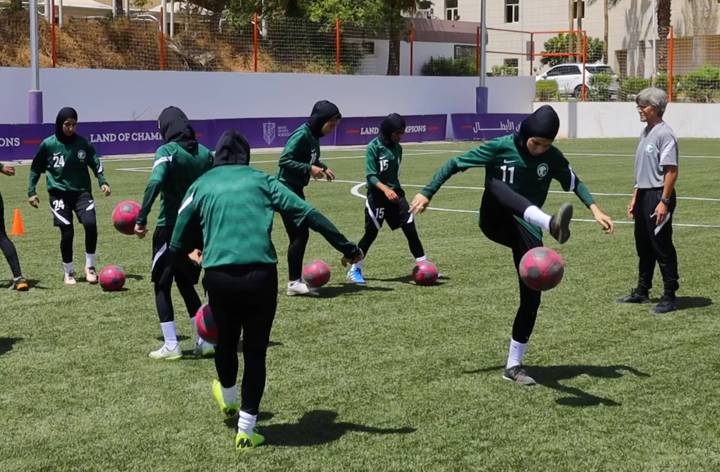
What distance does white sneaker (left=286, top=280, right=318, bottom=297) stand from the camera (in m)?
11.6

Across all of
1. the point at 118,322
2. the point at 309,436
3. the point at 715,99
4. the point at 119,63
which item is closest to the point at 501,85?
the point at 715,99

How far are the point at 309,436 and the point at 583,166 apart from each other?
22.2 m

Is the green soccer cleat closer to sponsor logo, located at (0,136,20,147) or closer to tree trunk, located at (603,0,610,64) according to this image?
sponsor logo, located at (0,136,20,147)

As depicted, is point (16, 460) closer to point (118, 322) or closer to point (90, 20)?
point (118, 322)

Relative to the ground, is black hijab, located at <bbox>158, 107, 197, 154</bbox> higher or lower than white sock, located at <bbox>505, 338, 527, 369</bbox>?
higher

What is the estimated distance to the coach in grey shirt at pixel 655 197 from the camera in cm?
1032

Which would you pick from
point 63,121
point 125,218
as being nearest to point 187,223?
point 125,218

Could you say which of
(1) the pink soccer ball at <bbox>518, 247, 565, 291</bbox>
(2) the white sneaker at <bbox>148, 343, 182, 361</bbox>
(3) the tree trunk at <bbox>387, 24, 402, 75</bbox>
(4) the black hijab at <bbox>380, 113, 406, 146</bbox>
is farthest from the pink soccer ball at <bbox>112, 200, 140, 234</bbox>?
(3) the tree trunk at <bbox>387, 24, 402, 75</bbox>

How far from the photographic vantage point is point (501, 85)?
47156 mm

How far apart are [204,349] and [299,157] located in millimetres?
3392

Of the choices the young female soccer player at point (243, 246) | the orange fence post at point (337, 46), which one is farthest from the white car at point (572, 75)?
the young female soccer player at point (243, 246)

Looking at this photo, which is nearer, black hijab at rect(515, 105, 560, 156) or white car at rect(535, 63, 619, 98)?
black hijab at rect(515, 105, 560, 156)

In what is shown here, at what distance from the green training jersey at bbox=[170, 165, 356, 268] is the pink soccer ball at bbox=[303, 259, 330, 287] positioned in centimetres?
478

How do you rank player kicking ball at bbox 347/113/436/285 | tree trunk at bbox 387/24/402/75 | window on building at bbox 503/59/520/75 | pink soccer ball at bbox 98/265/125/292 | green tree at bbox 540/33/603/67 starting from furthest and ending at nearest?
green tree at bbox 540/33/603/67 < window on building at bbox 503/59/520/75 < tree trunk at bbox 387/24/402/75 < player kicking ball at bbox 347/113/436/285 < pink soccer ball at bbox 98/265/125/292
